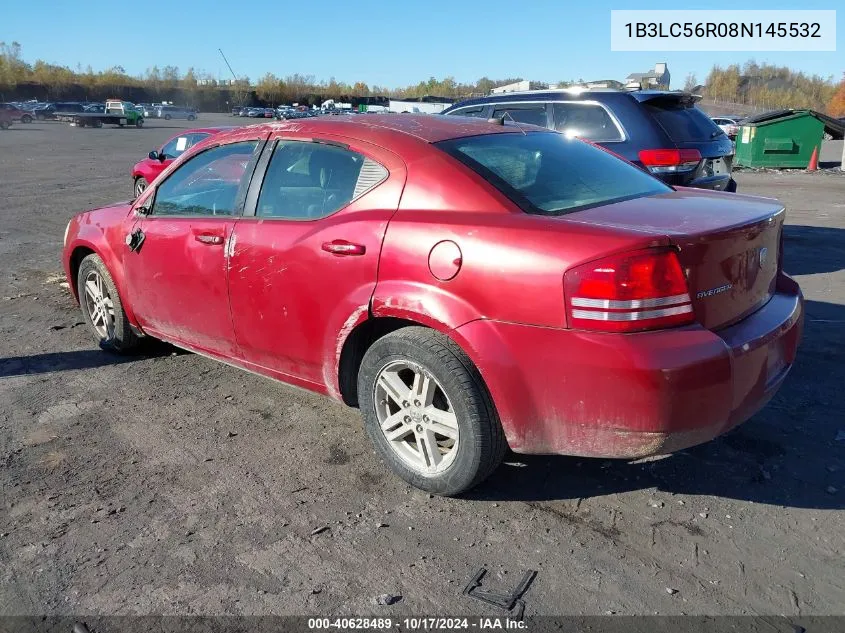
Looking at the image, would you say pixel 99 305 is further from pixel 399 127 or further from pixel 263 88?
pixel 263 88

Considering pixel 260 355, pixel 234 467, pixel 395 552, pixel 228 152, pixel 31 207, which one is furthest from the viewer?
pixel 31 207

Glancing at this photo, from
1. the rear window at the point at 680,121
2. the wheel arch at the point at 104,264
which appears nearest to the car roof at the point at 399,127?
the wheel arch at the point at 104,264

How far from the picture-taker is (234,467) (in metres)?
3.45

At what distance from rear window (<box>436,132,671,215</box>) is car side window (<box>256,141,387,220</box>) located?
41 cm

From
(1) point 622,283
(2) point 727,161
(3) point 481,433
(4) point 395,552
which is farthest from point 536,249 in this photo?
(2) point 727,161

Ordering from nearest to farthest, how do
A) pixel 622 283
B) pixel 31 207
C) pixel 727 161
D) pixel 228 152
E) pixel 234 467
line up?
pixel 622 283, pixel 234 467, pixel 228 152, pixel 727 161, pixel 31 207

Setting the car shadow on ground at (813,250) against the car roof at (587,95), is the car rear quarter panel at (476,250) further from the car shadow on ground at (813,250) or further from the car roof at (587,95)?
the car shadow on ground at (813,250)

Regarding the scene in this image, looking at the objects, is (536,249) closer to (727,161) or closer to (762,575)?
(762,575)

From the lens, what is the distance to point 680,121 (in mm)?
7023

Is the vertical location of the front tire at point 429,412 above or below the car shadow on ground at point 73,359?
above

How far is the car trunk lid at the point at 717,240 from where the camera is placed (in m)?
2.67

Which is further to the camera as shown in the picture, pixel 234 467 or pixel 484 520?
pixel 234 467

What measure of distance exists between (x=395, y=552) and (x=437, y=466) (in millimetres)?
476

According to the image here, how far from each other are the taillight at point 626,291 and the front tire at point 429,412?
541mm
